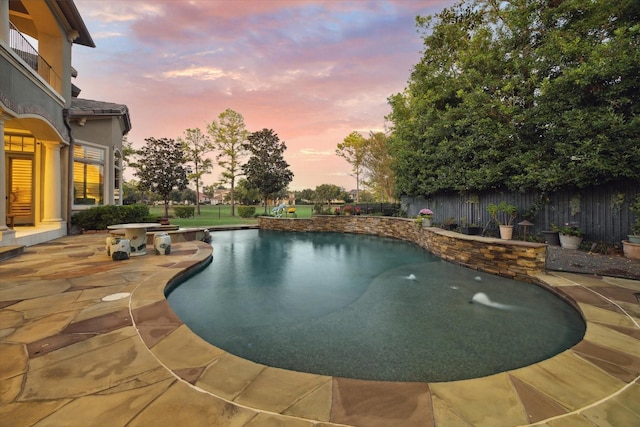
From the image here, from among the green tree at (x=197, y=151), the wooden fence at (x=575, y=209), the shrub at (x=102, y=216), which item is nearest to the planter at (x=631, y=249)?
the wooden fence at (x=575, y=209)

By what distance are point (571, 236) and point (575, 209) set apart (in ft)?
2.66

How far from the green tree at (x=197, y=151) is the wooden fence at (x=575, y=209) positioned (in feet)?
73.7

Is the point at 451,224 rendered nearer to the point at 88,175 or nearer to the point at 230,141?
the point at 88,175

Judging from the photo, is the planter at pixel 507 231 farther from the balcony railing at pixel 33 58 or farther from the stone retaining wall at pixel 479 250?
the balcony railing at pixel 33 58

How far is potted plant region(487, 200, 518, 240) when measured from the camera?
7686mm

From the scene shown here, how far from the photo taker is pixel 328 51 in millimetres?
10227

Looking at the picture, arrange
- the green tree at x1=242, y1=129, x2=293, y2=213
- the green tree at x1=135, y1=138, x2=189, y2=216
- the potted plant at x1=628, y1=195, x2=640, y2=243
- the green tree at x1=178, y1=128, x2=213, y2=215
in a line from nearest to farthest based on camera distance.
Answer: the potted plant at x1=628, y1=195, x2=640, y2=243, the green tree at x1=135, y1=138, x2=189, y2=216, the green tree at x1=242, y1=129, x2=293, y2=213, the green tree at x1=178, y1=128, x2=213, y2=215

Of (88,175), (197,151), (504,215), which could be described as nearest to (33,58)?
(88,175)

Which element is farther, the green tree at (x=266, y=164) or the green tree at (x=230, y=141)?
the green tree at (x=230, y=141)

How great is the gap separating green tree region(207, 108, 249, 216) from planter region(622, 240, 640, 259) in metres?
23.6

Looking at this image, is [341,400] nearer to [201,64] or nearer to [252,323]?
[252,323]

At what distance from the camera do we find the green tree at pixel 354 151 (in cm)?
2558

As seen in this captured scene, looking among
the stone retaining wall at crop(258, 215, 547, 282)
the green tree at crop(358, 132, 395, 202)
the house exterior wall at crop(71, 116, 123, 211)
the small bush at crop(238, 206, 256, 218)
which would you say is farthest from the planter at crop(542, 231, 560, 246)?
the small bush at crop(238, 206, 256, 218)

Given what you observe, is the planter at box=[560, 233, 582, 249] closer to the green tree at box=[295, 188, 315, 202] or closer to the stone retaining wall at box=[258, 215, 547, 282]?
the stone retaining wall at box=[258, 215, 547, 282]
